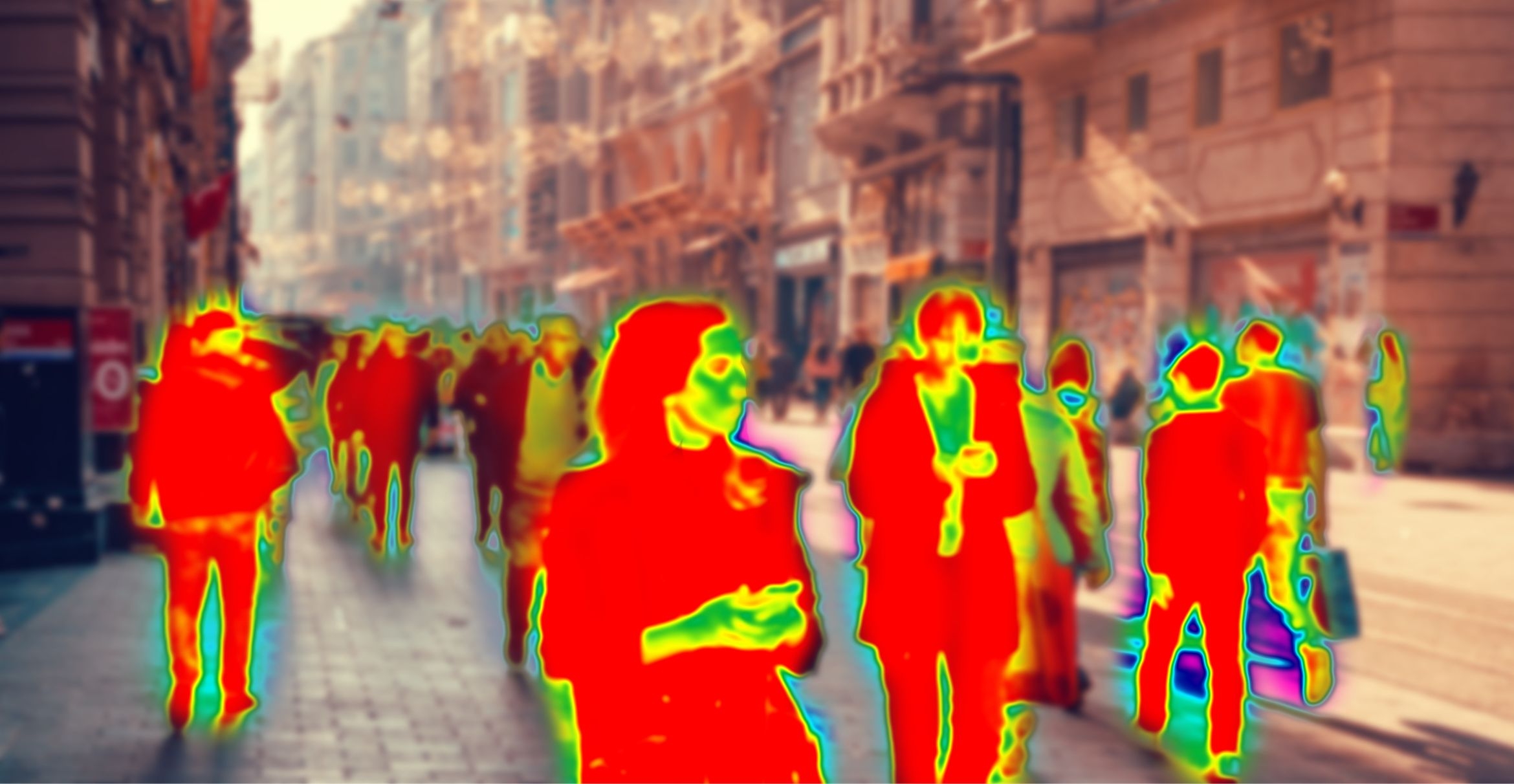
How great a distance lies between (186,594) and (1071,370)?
3582mm

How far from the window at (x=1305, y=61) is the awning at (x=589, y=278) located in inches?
1318

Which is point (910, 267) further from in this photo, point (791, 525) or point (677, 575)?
point (677, 575)

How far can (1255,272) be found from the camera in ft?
73.6

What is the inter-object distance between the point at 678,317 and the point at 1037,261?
25.6 m

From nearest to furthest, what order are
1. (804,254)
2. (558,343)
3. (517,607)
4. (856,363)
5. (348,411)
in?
(517,607) → (558,343) → (348,411) → (856,363) → (804,254)

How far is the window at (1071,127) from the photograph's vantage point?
27.2 meters

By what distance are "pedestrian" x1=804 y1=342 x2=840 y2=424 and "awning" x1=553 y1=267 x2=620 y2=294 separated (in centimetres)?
2095

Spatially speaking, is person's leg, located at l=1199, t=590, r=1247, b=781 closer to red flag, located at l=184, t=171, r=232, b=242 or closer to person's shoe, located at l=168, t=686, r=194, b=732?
person's shoe, located at l=168, t=686, r=194, b=732

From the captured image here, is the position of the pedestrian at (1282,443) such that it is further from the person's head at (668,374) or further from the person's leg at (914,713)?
the person's head at (668,374)

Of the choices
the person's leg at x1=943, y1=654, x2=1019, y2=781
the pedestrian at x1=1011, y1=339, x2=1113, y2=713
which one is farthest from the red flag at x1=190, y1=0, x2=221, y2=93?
the person's leg at x1=943, y1=654, x2=1019, y2=781

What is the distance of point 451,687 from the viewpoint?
7812 millimetres

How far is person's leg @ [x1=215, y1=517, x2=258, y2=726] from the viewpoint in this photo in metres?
7.04

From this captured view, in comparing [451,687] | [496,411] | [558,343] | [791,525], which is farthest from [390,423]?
[791,525]

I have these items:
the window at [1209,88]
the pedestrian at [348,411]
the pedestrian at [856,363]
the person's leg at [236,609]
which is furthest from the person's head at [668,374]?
the pedestrian at [856,363]
